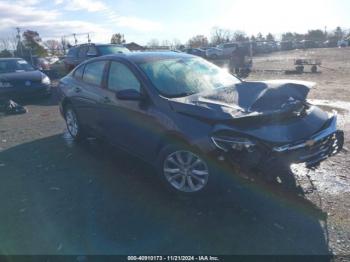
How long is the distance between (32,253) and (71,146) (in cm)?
339

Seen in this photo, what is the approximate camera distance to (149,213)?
12.6 ft

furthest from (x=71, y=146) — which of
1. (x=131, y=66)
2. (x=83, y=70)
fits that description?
(x=131, y=66)

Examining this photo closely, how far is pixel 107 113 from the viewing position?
5.15m

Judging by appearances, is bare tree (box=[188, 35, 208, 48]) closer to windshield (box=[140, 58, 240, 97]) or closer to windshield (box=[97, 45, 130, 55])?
windshield (box=[97, 45, 130, 55])

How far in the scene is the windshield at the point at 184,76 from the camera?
445 cm

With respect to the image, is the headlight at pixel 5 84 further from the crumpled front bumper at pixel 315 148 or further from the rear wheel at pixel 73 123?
the crumpled front bumper at pixel 315 148

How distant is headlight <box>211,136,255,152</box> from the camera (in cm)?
346

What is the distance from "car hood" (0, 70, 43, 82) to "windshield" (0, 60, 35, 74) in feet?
1.75

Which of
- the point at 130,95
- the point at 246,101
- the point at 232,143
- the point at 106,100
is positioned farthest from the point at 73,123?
the point at 232,143

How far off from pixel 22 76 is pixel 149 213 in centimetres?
957

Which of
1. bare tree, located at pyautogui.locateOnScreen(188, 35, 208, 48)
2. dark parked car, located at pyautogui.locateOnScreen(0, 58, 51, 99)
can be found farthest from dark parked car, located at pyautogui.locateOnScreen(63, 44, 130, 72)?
bare tree, located at pyautogui.locateOnScreen(188, 35, 208, 48)

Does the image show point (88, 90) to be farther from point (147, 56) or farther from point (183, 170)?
point (183, 170)

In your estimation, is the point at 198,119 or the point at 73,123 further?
the point at 73,123

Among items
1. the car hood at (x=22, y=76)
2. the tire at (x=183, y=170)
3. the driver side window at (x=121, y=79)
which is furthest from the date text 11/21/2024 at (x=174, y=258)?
the car hood at (x=22, y=76)
